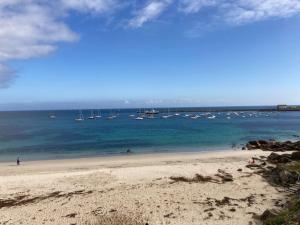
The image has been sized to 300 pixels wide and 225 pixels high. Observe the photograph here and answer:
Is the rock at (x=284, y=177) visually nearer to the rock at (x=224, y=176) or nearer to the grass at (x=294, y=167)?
the grass at (x=294, y=167)

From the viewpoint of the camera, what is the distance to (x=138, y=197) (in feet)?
59.2

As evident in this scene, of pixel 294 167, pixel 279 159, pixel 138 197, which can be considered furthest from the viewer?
pixel 279 159

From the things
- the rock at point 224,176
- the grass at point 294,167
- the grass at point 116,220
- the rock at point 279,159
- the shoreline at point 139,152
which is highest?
the grass at point 294,167

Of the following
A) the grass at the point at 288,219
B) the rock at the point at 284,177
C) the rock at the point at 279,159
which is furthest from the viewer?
the rock at the point at 279,159

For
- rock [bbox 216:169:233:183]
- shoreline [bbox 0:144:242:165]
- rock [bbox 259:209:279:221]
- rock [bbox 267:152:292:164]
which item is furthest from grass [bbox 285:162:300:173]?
shoreline [bbox 0:144:242:165]

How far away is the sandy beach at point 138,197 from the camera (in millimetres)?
15117

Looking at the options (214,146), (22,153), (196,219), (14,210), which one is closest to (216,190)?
(196,219)

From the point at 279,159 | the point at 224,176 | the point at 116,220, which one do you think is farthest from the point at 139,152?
the point at 116,220

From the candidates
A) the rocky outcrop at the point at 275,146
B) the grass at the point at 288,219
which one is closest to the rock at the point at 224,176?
the grass at the point at 288,219

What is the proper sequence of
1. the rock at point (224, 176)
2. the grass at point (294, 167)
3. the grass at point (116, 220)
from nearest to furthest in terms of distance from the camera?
the grass at point (116, 220), the grass at point (294, 167), the rock at point (224, 176)

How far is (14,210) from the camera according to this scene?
16406mm

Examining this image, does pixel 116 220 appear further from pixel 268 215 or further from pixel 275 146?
pixel 275 146

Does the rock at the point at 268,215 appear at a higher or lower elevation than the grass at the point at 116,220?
higher

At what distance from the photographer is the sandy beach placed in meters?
15.1
